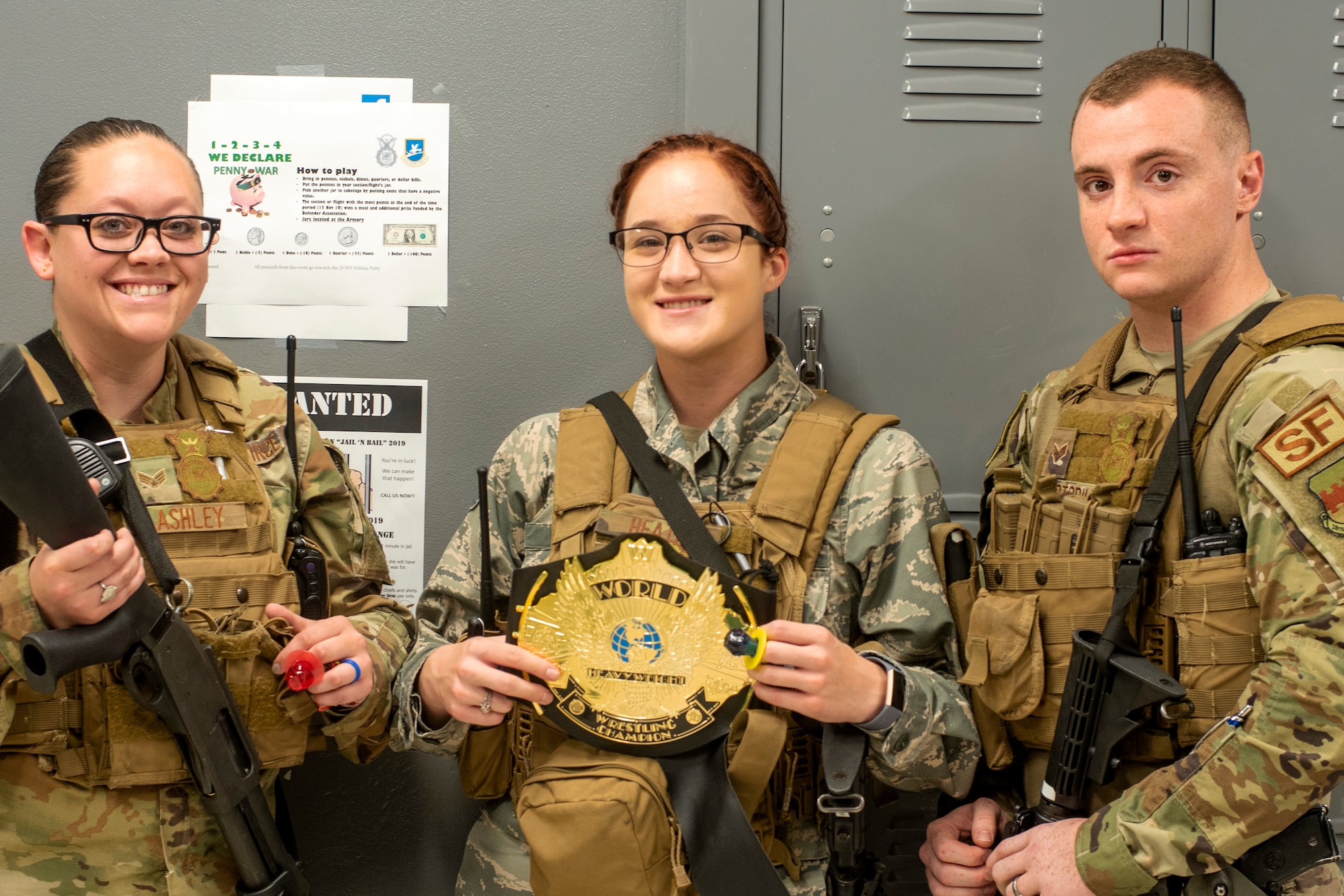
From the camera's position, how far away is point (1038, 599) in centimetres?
170

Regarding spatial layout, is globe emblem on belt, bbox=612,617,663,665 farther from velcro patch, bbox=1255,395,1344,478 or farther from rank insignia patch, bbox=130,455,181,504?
velcro patch, bbox=1255,395,1344,478

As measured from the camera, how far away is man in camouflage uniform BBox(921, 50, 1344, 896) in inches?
56.2

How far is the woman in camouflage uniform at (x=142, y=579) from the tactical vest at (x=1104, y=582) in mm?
1087

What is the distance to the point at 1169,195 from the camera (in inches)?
67.2

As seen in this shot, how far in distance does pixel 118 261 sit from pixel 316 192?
716 millimetres

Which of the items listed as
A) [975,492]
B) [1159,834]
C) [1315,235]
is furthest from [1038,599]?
[1315,235]

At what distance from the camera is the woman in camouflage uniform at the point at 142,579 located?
1678 millimetres

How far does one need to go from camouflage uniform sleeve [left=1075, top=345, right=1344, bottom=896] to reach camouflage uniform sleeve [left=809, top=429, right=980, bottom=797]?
0.25m

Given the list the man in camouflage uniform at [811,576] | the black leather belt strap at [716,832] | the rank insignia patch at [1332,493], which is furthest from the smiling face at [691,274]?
the rank insignia patch at [1332,493]

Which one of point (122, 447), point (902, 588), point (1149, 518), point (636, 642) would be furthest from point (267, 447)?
point (1149, 518)

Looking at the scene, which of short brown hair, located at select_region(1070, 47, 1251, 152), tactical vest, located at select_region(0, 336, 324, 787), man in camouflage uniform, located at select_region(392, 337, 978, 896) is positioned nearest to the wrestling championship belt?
man in camouflage uniform, located at select_region(392, 337, 978, 896)

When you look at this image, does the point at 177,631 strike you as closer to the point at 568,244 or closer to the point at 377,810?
the point at 377,810

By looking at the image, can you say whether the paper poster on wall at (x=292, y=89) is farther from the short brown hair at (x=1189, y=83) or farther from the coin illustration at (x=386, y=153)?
the short brown hair at (x=1189, y=83)

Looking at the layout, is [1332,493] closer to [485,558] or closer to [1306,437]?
[1306,437]
